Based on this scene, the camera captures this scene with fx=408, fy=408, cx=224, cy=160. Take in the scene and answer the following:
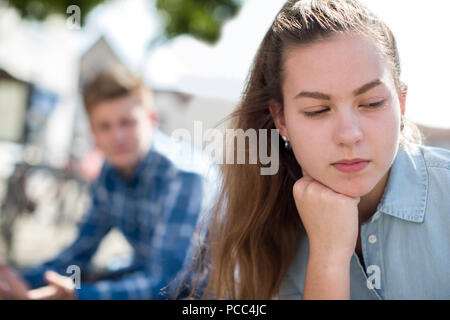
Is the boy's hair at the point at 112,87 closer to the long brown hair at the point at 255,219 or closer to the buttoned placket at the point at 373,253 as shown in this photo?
the long brown hair at the point at 255,219

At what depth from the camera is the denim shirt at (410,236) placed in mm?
1469

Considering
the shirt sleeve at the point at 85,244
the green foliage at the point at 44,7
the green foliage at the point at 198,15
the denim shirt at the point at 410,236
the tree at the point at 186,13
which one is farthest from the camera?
the green foliage at the point at 198,15

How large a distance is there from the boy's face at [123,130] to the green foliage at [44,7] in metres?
6.46

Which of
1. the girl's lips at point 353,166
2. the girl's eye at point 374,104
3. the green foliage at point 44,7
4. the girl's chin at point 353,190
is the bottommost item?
the girl's chin at point 353,190

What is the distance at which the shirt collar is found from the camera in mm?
1521

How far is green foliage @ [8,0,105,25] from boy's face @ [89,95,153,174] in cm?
646

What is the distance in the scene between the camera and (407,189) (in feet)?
5.18

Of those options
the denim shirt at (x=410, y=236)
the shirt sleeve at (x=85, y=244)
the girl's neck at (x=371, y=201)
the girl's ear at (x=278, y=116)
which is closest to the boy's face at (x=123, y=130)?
the shirt sleeve at (x=85, y=244)

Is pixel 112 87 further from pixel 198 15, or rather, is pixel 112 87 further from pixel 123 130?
pixel 198 15

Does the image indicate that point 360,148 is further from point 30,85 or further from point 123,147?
point 30,85

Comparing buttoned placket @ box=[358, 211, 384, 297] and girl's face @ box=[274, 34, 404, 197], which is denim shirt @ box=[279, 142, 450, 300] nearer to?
buttoned placket @ box=[358, 211, 384, 297]

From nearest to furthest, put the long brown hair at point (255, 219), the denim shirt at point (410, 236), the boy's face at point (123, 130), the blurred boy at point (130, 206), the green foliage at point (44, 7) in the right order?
the denim shirt at point (410, 236) → the long brown hair at point (255, 219) → the blurred boy at point (130, 206) → the boy's face at point (123, 130) → the green foliage at point (44, 7)

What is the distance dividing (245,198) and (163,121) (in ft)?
26.5
